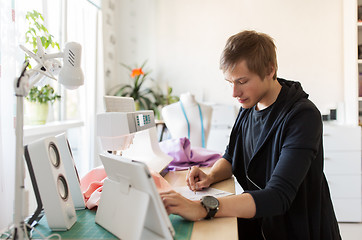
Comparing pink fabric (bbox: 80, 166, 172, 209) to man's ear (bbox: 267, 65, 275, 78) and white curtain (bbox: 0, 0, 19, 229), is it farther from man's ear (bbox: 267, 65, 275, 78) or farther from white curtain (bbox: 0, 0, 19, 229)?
white curtain (bbox: 0, 0, 19, 229)

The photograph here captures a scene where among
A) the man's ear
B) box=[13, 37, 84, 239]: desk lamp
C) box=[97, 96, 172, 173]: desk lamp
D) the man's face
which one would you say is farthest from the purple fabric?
box=[13, 37, 84, 239]: desk lamp

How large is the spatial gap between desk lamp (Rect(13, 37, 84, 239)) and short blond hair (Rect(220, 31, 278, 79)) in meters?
0.55

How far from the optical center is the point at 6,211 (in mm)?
1828

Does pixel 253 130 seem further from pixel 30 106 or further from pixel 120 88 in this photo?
pixel 120 88

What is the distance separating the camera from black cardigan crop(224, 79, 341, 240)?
104cm

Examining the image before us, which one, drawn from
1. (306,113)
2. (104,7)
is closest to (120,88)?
(104,7)

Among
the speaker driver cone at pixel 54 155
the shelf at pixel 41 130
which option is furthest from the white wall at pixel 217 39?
the speaker driver cone at pixel 54 155

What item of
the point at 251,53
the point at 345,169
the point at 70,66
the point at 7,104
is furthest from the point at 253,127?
the point at 345,169

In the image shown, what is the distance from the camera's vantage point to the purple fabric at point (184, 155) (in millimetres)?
1838

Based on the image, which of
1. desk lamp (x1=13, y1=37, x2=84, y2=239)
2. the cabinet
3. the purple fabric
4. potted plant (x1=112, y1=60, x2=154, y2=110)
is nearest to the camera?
desk lamp (x1=13, y1=37, x2=84, y2=239)

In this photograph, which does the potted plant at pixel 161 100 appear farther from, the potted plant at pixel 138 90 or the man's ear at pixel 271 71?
the man's ear at pixel 271 71

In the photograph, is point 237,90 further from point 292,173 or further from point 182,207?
point 182,207

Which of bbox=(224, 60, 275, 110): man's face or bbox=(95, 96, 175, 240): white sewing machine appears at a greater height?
bbox=(224, 60, 275, 110): man's face

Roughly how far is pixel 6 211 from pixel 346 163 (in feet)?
10.5
